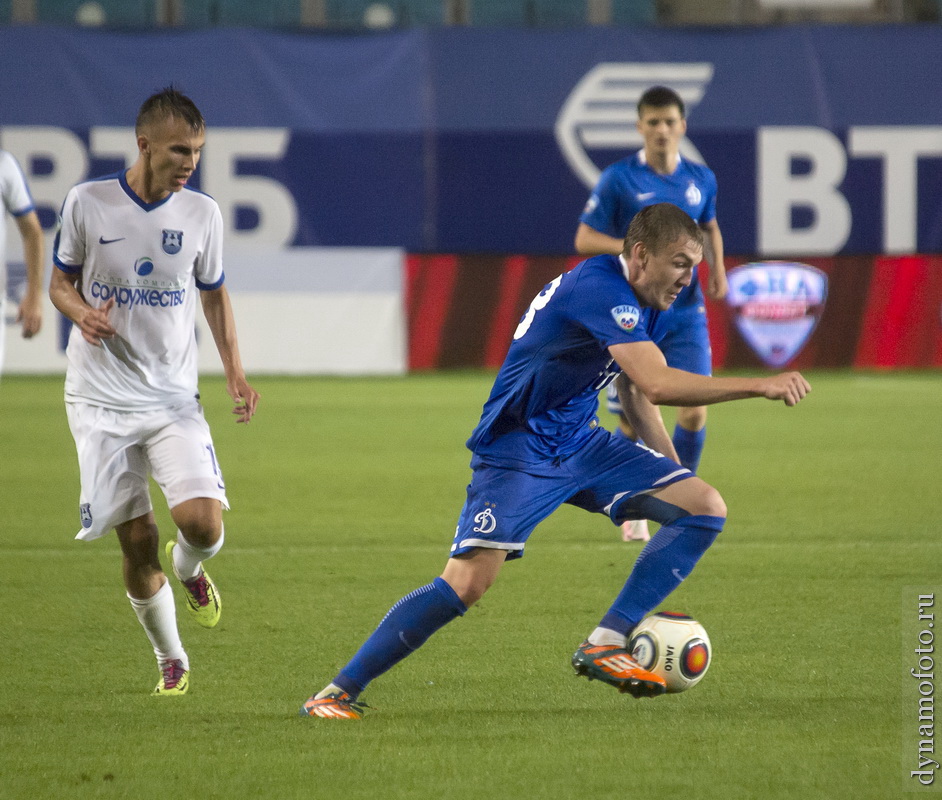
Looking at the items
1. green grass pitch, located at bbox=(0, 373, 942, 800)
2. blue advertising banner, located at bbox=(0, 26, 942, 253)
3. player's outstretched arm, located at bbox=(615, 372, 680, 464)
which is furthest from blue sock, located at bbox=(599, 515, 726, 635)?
blue advertising banner, located at bbox=(0, 26, 942, 253)

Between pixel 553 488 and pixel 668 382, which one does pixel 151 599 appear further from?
pixel 668 382

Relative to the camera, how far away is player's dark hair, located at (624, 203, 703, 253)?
4.10 m

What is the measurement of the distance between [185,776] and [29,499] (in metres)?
5.29

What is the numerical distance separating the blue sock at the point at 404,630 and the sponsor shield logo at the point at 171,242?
1402 millimetres

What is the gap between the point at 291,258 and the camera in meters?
16.5

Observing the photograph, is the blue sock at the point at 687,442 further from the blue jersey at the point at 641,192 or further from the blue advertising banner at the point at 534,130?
the blue advertising banner at the point at 534,130

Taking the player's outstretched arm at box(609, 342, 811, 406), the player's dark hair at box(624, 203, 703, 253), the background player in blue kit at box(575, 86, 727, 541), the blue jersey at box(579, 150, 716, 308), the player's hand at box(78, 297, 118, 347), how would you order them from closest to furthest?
the player's outstretched arm at box(609, 342, 811, 406), the player's dark hair at box(624, 203, 703, 253), the player's hand at box(78, 297, 118, 347), the background player in blue kit at box(575, 86, 727, 541), the blue jersey at box(579, 150, 716, 308)

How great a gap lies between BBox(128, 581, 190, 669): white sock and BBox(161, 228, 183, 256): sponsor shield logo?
1089 mm

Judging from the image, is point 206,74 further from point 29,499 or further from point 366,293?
point 29,499

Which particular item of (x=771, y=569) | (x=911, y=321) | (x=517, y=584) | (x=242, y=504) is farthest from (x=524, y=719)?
(x=911, y=321)

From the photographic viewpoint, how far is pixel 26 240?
661 cm

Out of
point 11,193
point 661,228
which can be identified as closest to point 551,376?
point 661,228

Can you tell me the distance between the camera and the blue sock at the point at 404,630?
4156 millimetres
